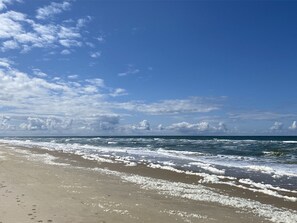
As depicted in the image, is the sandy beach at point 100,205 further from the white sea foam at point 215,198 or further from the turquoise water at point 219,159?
the turquoise water at point 219,159

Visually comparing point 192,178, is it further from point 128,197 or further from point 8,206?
point 8,206

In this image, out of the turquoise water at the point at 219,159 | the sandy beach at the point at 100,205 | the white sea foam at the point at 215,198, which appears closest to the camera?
the sandy beach at the point at 100,205

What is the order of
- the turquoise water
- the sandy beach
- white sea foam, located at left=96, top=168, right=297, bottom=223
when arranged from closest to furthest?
the sandy beach → white sea foam, located at left=96, top=168, right=297, bottom=223 → the turquoise water

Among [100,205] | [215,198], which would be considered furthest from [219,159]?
[100,205]

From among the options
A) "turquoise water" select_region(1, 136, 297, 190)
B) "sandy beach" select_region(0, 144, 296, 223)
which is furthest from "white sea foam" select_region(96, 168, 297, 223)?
"turquoise water" select_region(1, 136, 297, 190)

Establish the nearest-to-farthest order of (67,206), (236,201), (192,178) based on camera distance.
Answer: (67,206) → (236,201) → (192,178)

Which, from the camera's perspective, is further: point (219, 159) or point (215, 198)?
point (219, 159)

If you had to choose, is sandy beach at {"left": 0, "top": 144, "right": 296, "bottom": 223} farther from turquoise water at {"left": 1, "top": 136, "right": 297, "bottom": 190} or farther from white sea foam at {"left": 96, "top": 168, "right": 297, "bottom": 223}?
turquoise water at {"left": 1, "top": 136, "right": 297, "bottom": 190}

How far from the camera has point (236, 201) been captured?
12109 millimetres

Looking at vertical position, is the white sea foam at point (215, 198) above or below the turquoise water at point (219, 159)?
below

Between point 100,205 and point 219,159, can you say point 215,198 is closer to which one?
point 100,205

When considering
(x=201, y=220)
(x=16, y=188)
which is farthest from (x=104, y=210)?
(x=16, y=188)

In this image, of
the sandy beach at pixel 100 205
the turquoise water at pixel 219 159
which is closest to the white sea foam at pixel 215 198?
the sandy beach at pixel 100 205

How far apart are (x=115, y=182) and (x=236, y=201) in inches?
238
